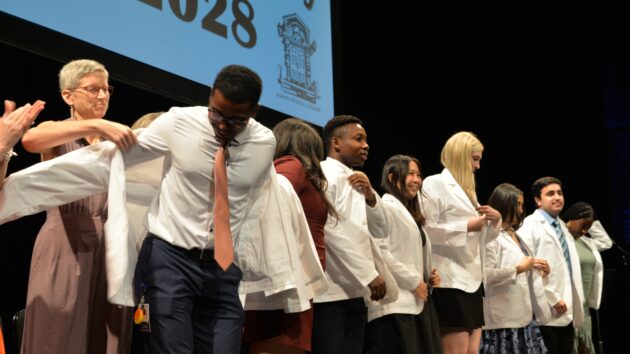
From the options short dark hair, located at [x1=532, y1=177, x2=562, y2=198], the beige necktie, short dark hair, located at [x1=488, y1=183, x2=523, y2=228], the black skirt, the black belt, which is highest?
short dark hair, located at [x1=532, y1=177, x2=562, y2=198]

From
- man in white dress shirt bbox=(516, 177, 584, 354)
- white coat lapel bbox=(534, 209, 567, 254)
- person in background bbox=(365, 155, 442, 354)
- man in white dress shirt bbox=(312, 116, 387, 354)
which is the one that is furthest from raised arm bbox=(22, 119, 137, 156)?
white coat lapel bbox=(534, 209, 567, 254)

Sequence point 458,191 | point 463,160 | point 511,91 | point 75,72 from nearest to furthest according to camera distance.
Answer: point 75,72 < point 458,191 < point 463,160 < point 511,91

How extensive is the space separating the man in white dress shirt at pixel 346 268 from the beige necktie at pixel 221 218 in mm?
1360

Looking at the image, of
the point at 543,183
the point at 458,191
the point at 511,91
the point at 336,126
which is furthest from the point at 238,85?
the point at 511,91

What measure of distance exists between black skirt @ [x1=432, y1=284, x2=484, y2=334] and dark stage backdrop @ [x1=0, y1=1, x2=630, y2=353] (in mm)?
3471

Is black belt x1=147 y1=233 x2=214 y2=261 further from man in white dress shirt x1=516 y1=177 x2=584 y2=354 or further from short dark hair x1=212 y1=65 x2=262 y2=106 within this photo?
man in white dress shirt x1=516 y1=177 x2=584 y2=354

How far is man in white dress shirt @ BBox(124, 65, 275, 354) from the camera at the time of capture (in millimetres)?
2543

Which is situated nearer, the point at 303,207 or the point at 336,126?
the point at 303,207

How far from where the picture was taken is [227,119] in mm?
2635

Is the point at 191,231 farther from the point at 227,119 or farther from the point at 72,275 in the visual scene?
the point at 72,275

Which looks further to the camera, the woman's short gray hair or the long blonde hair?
the long blonde hair

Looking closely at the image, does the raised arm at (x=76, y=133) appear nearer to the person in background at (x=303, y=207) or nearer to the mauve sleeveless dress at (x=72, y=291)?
the mauve sleeveless dress at (x=72, y=291)

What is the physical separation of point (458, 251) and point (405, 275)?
33.5 inches

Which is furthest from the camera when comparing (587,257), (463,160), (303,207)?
(587,257)
